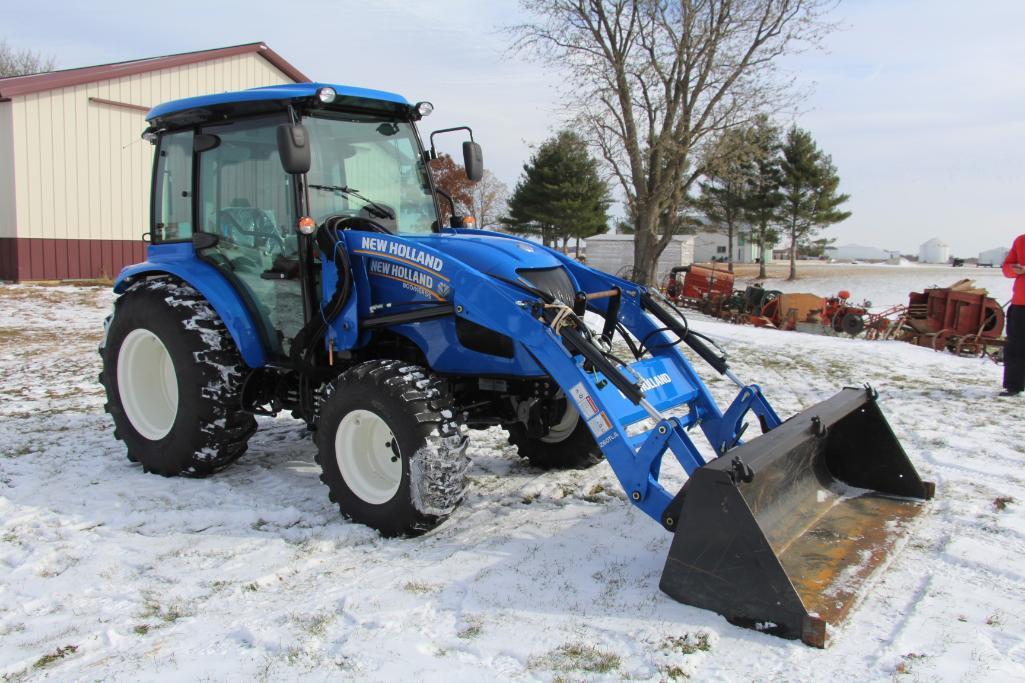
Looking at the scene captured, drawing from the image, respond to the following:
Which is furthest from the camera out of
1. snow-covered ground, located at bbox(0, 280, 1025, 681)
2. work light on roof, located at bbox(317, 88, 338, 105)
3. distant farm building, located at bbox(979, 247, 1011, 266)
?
distant farm building, located at bbox(979, 247, 1011, 266)

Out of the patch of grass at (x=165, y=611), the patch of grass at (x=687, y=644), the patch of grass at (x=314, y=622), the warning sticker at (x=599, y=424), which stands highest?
the warning sticker at (x=599, y=424)

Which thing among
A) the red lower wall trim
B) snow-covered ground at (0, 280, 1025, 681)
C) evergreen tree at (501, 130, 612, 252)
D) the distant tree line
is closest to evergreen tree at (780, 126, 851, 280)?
the distant tree line

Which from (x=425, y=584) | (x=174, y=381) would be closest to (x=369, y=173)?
(x=174, y=381)

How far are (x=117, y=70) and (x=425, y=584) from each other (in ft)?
55.9

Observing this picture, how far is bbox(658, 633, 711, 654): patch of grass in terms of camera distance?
2875mm

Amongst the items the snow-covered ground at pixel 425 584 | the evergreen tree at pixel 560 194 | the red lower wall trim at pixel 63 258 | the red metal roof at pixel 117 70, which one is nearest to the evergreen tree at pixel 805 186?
the evergreen tree at pixel 560 194

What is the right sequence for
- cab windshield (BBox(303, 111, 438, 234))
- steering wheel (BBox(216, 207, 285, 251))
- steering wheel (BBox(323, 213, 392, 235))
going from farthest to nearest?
steering wheel (BBox(216, 207, 285, 251)), cab windshield (BBox(303, 111, 438, 234)), steering wheel (BBox(323, 213, 392, 235))

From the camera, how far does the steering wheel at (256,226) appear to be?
470cm

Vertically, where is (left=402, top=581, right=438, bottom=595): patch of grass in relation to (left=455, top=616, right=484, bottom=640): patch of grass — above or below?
below

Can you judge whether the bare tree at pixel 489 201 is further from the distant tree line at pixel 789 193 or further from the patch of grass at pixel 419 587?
the patch of grass at pixel 419 587

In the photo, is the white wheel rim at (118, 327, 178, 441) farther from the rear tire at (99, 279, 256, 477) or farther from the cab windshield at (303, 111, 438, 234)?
the cab windshield at (303, 111, 438, 234)

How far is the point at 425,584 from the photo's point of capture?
3482mm

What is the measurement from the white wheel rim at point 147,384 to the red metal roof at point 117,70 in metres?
13.0

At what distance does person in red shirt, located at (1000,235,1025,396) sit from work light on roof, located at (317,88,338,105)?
22.5 ft
